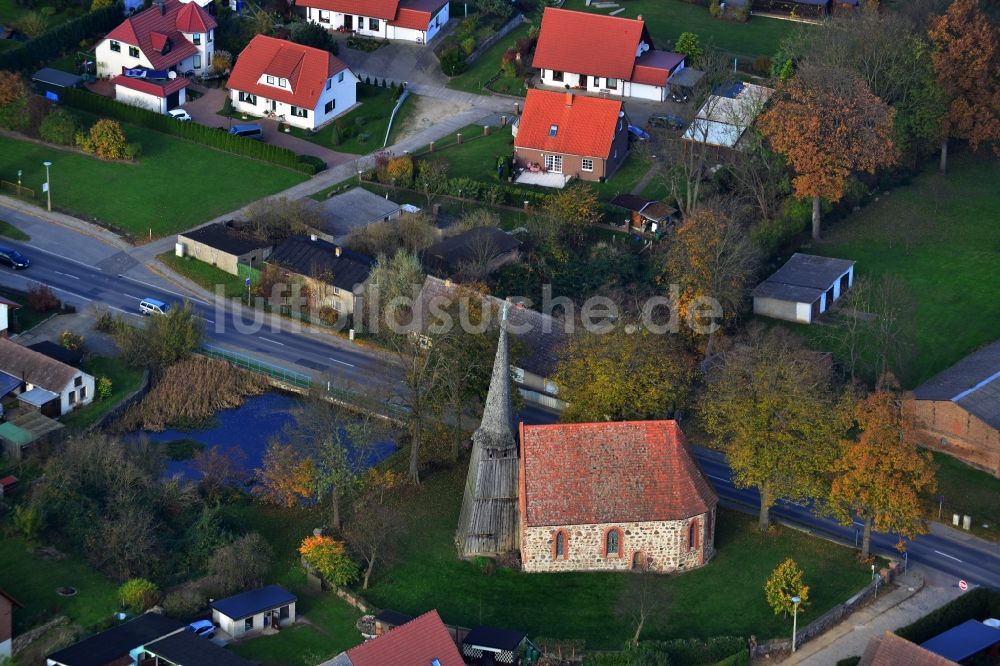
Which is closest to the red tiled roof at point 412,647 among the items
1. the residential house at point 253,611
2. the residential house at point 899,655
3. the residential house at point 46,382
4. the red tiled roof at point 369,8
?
the residential house at point 253,611

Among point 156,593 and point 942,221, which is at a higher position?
point 942,221

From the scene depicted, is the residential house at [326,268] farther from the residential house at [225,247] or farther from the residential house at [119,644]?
the residential house at [119,644]

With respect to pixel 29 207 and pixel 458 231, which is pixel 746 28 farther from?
pixel 29 207

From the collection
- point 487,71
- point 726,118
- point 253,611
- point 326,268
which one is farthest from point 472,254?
point 253,611

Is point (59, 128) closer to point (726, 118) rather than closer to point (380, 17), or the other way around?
point (380, 17)

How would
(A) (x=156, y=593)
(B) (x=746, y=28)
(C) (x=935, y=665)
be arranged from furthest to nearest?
(B) (x=746, y=28) < (A) (x=156, y=593) < (C) (x=935, y=665)

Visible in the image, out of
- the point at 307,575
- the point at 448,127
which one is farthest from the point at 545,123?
the point at 307,575

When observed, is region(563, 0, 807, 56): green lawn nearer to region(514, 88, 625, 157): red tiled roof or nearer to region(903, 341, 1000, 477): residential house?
region(514, 88, 625, 157): red tiled roof
